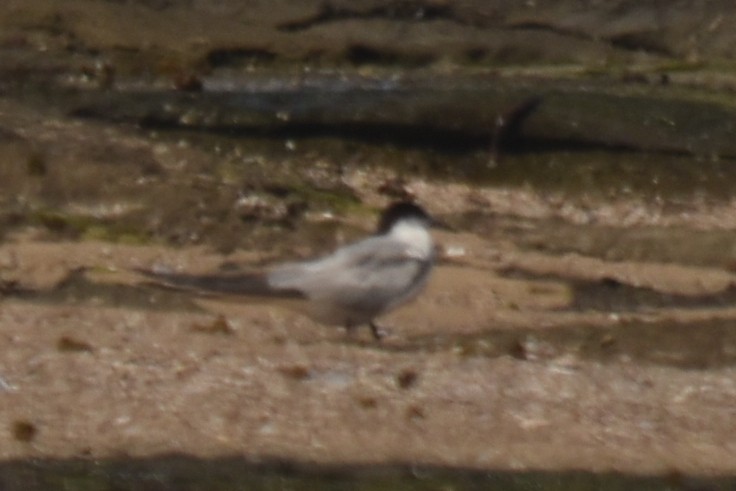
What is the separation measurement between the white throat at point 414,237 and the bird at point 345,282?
0.01m

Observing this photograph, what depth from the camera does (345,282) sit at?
26.4ft

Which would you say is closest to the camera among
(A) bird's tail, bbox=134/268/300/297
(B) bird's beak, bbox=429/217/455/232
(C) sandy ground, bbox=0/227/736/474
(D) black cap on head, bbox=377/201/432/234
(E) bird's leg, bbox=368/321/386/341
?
(C) sandy ground, bbox=0/227/736/474

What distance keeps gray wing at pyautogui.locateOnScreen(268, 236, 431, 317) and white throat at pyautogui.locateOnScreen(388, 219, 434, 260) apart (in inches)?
2.7

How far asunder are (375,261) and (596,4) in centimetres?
675

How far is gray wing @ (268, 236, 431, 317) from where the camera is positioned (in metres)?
7.99

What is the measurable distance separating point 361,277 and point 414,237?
57 cm

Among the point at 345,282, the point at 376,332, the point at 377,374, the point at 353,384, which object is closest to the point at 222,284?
the point at 345,282

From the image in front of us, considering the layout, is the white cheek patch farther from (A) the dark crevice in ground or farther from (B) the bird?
(A) the dark crevice in ground

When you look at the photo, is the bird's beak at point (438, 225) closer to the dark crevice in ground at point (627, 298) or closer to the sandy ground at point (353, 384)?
the sandy ground at point (353, 384)

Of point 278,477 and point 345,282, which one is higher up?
point 278,477

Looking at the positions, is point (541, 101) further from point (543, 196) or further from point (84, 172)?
point (84, 172)

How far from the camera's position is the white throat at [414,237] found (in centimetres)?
840

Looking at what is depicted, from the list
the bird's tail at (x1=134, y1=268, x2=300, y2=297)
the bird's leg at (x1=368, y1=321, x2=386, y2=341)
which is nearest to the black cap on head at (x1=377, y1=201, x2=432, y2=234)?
the bird's leg at (x1=368, y1=321, x2=386, y2=341)

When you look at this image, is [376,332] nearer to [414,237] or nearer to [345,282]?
[345,282]
